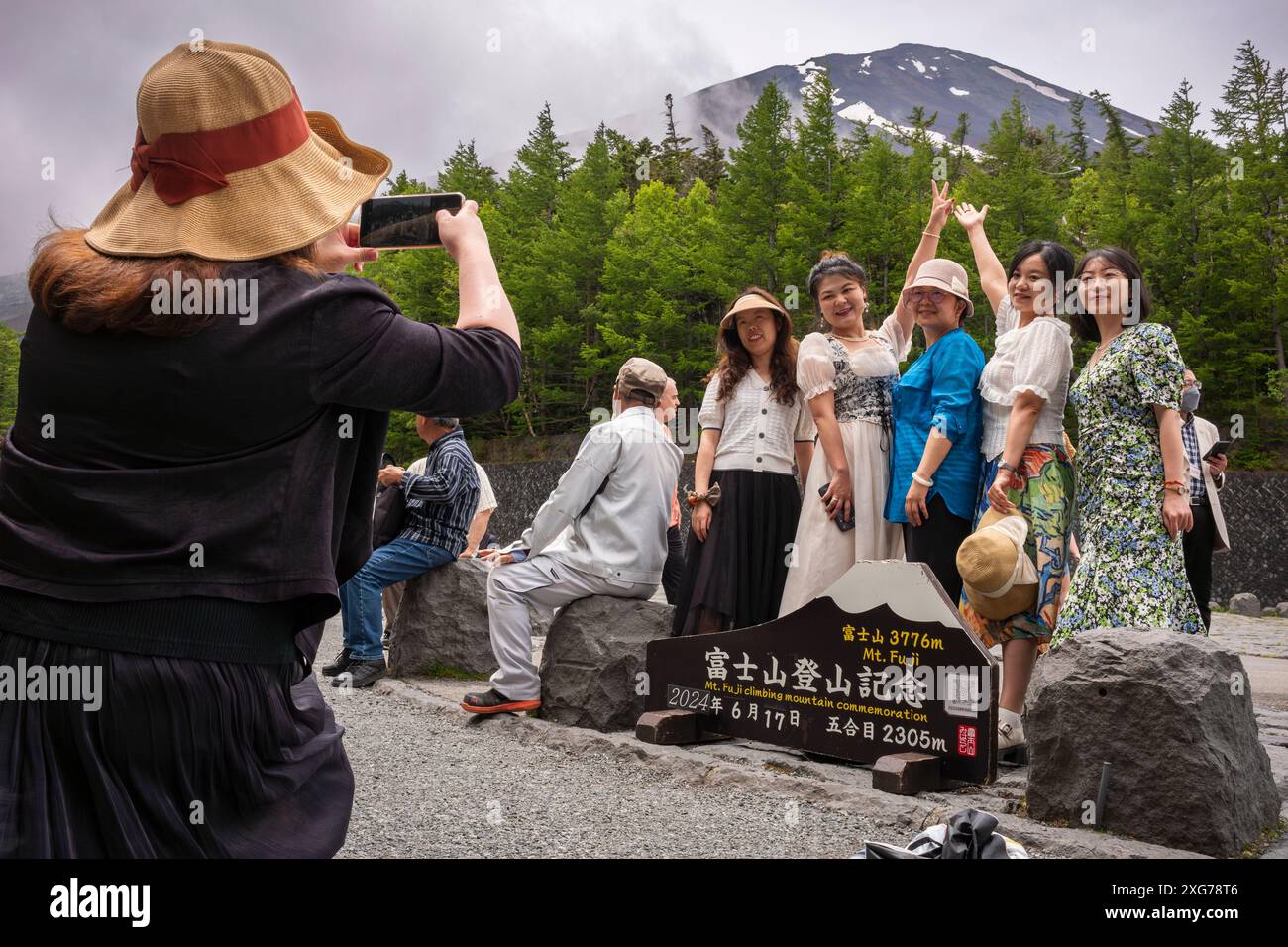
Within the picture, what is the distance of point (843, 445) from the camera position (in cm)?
582

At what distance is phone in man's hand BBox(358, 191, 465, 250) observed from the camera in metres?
1.94

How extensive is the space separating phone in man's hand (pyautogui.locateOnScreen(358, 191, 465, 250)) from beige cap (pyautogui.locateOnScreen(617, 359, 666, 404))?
4642 millimetres

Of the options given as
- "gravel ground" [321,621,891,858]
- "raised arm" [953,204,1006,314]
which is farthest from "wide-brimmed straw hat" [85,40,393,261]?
"raised arm" [953,204,1006,314]

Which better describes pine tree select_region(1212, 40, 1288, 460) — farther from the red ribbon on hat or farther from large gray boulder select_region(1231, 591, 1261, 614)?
the red ribbon on hat

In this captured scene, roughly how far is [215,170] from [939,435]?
419cm

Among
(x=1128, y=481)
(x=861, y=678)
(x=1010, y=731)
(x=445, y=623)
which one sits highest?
(x=1128, y=481)

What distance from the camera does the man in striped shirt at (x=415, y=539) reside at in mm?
7859

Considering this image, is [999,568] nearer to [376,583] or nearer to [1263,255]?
[376,583]

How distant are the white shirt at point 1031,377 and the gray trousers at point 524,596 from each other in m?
2.26

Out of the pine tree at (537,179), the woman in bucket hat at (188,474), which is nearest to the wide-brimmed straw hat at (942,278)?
the woman in bucket hat at (188,474)

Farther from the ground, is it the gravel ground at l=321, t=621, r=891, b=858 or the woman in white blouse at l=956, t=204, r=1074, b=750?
the woman in white blouse at l=956, t=204, r=1074, b=750

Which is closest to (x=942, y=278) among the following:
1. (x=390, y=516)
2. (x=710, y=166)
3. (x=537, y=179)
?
(x=390, y=516)

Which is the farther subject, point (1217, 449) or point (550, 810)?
point (1217, 449)

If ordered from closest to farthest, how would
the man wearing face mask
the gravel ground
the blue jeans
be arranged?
the gravel ground, the man wearing face mask, the blue jeans
